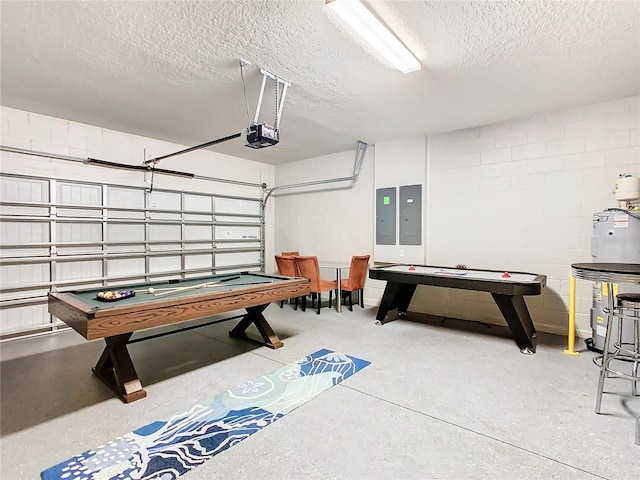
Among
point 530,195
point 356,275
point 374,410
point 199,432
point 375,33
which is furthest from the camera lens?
point 356,275

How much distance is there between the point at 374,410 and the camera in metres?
2.31

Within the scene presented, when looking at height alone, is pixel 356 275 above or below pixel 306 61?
below

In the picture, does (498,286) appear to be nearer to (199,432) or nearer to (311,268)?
(311,268)

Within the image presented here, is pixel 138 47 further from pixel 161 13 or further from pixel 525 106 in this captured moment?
pixel 525 106

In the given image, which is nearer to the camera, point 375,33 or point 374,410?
point 374,410

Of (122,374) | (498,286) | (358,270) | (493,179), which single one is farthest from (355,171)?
(122,374)

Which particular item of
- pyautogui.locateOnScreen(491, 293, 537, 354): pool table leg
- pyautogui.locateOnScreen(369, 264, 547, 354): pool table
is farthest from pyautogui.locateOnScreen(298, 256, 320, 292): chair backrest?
pyautogui.locateOnScreen(491, 293, 537, 354): pool table leg

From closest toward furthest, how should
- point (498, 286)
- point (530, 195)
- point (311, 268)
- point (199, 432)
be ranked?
point (199, 432) → point (498, 286) → point (530, 195) → point (311, 268)

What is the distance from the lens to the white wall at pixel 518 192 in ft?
12.5

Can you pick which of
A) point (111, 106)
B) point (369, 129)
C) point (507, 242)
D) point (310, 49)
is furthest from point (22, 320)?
point (507, 242)

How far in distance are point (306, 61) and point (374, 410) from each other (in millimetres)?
2948

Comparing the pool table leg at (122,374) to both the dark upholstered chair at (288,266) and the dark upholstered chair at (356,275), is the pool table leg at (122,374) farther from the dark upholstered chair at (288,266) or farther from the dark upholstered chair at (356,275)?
the dark upholstered chair at (356,275)

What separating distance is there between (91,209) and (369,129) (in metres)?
4.16

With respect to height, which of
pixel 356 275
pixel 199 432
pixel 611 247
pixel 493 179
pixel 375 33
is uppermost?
pixel 375 33
